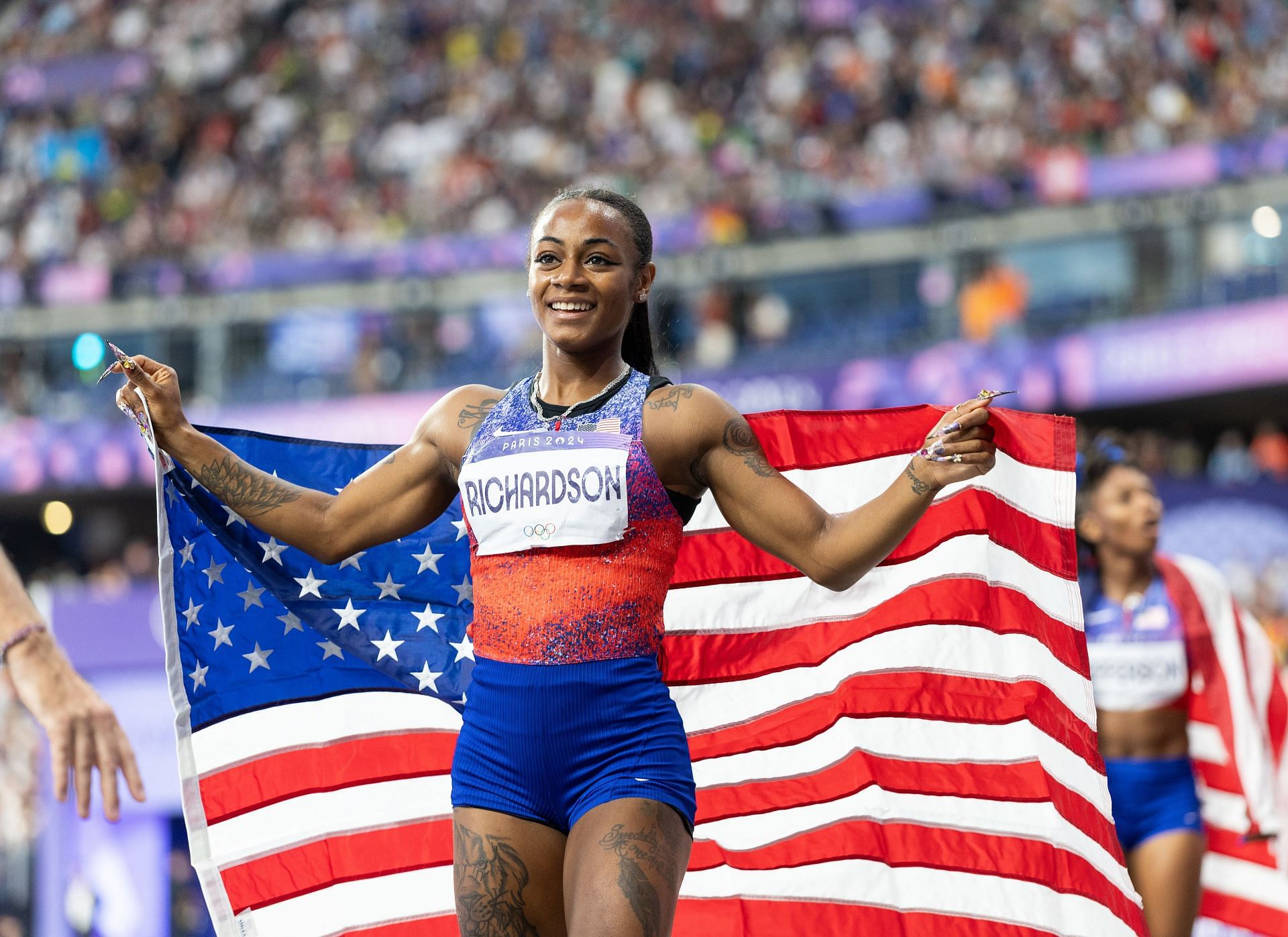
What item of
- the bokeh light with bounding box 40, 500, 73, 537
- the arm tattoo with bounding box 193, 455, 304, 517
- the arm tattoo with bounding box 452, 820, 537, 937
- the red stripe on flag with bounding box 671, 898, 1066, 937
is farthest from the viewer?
the bokeh light with bounding box 40, 500, 73, 537

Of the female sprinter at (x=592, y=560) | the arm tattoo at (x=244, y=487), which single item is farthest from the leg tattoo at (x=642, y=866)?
the arm tattoo at (x=244, y=487)

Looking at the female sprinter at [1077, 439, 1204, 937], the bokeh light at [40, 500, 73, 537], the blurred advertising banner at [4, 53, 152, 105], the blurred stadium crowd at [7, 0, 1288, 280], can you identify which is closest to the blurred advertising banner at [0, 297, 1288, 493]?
the blurred stadium crowd at [7, 0, 1288, 280]

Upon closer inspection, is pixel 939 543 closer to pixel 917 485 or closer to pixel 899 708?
pixel 899 708

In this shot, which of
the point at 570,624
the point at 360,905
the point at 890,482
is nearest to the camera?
the point at 570,624

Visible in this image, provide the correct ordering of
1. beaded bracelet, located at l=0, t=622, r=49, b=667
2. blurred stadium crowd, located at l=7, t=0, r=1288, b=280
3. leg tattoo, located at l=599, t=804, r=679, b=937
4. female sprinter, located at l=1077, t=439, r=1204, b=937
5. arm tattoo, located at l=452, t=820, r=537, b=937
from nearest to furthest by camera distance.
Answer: beaded bracelet, located at l=0, t=622, r=49, b=667 < leg tattoo, located at l=599, t=804, r=679, b=937 < arm tattoo, located at l=452, t=820, r=537, b=937 < female sprinter, located at l=1077, t=439, r=1204, b=937 < blurred stadium crowd, located at l=7, t=0, r=1288, b=280

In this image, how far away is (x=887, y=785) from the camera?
4.44 m

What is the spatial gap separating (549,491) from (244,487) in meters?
0.98

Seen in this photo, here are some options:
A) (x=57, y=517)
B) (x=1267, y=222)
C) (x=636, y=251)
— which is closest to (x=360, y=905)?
(x=636, y=251)

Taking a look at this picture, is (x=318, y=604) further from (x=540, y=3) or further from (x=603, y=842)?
(x=540, y=3)

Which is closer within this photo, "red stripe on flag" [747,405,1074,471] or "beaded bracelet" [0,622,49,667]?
"beaded bracelet" [0,622,49,667]

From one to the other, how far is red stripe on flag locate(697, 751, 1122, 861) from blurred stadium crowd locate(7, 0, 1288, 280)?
1342 centimetres

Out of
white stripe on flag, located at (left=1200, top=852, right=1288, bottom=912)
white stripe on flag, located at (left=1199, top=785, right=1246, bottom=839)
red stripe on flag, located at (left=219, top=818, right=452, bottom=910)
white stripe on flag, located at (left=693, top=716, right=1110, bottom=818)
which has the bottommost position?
white stripe on flag, located at (left=1200, top=852, right=1288, bottom=912)

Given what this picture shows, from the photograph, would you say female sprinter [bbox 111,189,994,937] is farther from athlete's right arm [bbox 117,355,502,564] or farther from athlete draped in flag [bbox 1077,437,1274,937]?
athlete draped in flag [bbox 1077,437,1274,937]

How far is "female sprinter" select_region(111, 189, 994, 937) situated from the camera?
10.3 ft
